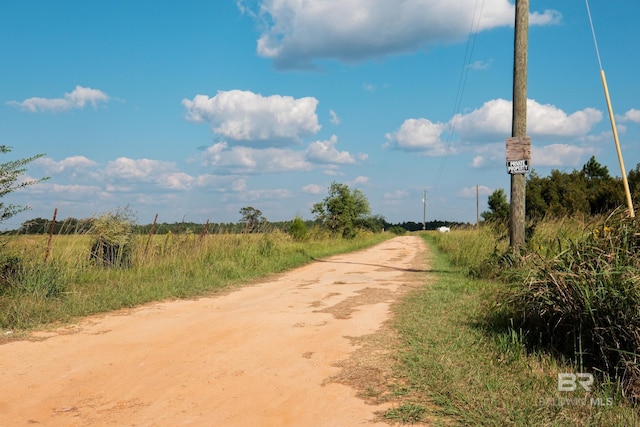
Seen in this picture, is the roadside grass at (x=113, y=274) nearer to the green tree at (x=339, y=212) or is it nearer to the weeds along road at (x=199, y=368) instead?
the weeds along road at (x=199, y=368)

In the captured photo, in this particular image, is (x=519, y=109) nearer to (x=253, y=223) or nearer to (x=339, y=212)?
(x=253, y=223)

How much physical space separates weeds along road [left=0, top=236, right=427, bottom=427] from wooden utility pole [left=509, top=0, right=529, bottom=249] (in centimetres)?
412

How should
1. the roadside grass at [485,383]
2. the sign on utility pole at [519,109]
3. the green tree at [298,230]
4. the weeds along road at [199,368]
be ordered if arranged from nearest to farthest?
the roadside grass at [485,383]
the weeds along road at [199,368]
the sign on utility pole at [519,109]
the green tree at [298,230]

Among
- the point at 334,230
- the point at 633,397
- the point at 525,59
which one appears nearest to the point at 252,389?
the point at 633,397

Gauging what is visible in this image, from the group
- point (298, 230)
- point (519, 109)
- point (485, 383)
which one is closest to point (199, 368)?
point (485, 383)

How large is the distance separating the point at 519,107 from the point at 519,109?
0.05 m

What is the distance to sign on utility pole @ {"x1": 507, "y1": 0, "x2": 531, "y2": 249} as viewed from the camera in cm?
1072

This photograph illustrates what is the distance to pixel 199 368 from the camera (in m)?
4.99

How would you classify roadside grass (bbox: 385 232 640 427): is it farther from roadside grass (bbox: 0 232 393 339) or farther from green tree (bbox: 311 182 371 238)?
green tree (bbox: 311 182 371 238)

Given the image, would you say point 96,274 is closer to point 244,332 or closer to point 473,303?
point 244,332

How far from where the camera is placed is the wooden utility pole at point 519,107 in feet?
35.2

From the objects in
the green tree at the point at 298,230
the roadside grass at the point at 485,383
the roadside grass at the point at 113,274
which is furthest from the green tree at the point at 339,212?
the roadside grass at the point at 485,383

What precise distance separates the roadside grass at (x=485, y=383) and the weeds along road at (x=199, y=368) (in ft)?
1.42

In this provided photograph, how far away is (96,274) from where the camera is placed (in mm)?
10742
